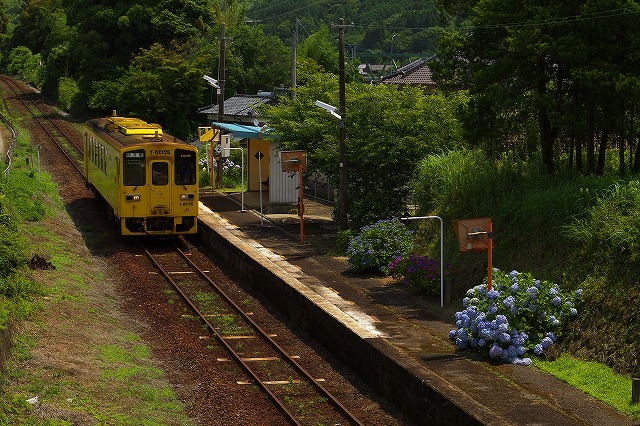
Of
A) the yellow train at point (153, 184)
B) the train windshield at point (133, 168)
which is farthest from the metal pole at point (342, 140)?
the train windshield at point (133, 168)

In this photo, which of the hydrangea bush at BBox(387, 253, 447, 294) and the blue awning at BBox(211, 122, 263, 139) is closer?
the hydrangea bush at BBox(387, 253, 447, 294)

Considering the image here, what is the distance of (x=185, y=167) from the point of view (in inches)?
933

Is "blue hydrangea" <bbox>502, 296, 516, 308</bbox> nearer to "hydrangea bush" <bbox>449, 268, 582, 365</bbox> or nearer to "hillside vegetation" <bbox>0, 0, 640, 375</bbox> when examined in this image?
"hydrangea bush" <bbox>449, 268, 582, 365</bbox>

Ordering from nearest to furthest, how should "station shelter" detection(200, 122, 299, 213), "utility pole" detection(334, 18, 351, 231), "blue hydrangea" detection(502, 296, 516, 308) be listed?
"blue hydrangea" detection(502, 296, 516, 308)
"utility pole" detection(334, 18, 351, 231)
"station shelter" detection(200, 122, 299, 213)

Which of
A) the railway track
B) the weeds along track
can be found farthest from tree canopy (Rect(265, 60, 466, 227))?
the weeds along track

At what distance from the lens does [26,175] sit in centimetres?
3022

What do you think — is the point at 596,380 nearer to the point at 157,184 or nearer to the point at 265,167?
the point at 157,184

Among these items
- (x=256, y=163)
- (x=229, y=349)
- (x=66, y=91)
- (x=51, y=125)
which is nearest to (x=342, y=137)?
(x=229, y=349)

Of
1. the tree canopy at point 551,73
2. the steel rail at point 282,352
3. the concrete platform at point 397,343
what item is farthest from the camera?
the tree canopy at point 551,73

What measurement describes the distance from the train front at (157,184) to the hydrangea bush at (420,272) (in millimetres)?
7010

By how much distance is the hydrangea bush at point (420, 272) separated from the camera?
56.6 ft

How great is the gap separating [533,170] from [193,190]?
863 centimetres

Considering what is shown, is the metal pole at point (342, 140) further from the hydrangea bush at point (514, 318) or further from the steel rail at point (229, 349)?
the hydrangea bush at point (514, 318)

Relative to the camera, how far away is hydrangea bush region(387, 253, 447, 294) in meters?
17.3
